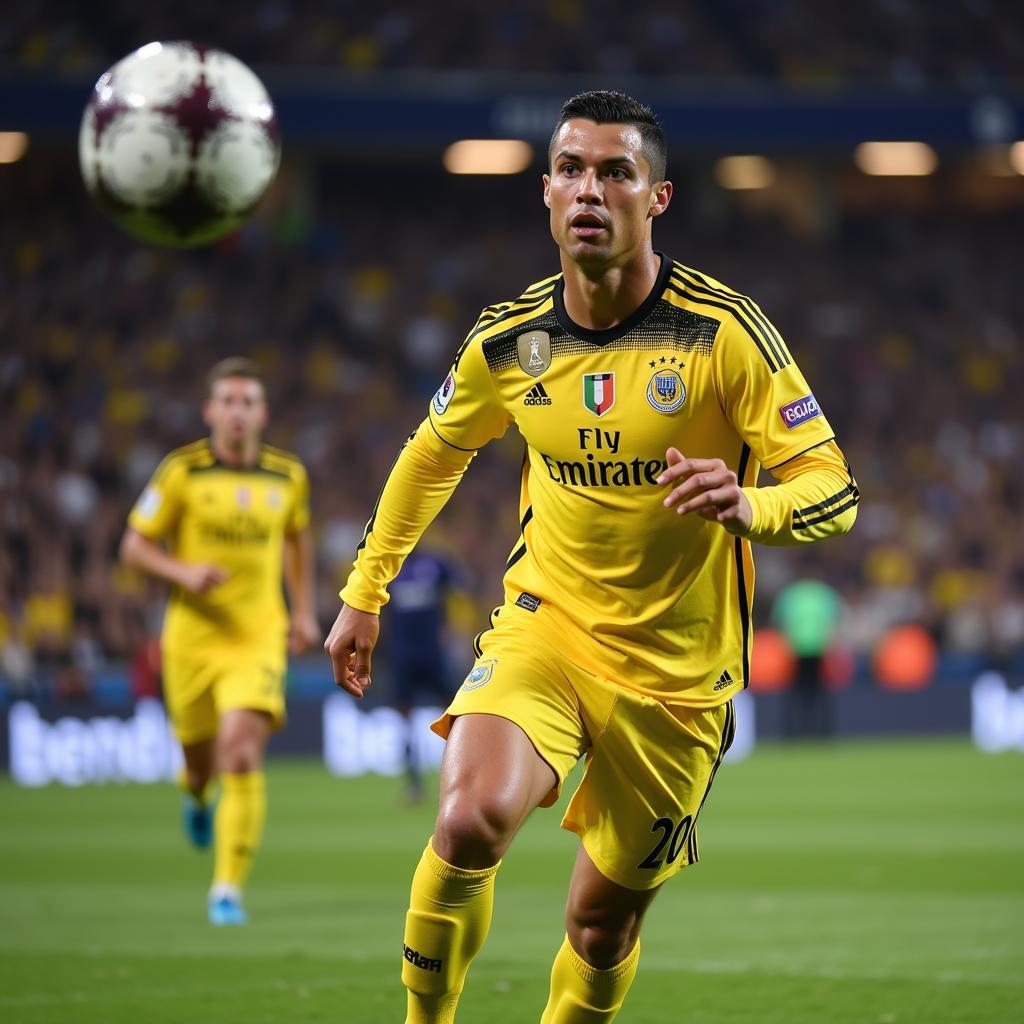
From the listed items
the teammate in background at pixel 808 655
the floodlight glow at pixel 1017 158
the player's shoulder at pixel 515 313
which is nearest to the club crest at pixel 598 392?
the player's shoulder at pixel 515 313

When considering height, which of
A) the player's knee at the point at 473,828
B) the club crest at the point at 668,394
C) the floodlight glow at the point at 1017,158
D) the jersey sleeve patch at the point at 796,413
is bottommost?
the player's knee at the point at 473,828

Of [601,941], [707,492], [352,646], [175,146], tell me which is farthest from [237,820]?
[707,492]

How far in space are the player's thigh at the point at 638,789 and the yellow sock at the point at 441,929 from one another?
0.41 meters

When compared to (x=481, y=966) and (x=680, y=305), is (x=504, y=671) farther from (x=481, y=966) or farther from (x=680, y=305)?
(x=481, y=966)

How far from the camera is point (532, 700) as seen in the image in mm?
4684

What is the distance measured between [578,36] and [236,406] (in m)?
19.5

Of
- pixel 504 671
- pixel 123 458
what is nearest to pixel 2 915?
pixel 504 671

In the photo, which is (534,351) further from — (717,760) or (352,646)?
(717,760)

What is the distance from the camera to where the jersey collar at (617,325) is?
483cm

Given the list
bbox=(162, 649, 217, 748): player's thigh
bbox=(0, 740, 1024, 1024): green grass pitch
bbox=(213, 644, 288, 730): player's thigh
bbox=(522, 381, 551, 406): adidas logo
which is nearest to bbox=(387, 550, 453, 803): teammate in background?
bbox=(0, 740, 1024, 1024): green grass pitch

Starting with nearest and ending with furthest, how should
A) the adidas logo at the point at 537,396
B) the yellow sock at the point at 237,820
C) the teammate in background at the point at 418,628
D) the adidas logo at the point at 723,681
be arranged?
the adidas logo at the point at 537,396
the adidas logo at the point at 723,681
the yellow sock at the point at 237,820
the teammate in background at the point at 418,628

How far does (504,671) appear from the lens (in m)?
4.75

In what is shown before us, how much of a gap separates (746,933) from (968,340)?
21.4m

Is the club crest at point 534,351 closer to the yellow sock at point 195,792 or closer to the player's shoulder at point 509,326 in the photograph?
the player's shoulder at point 509,326
